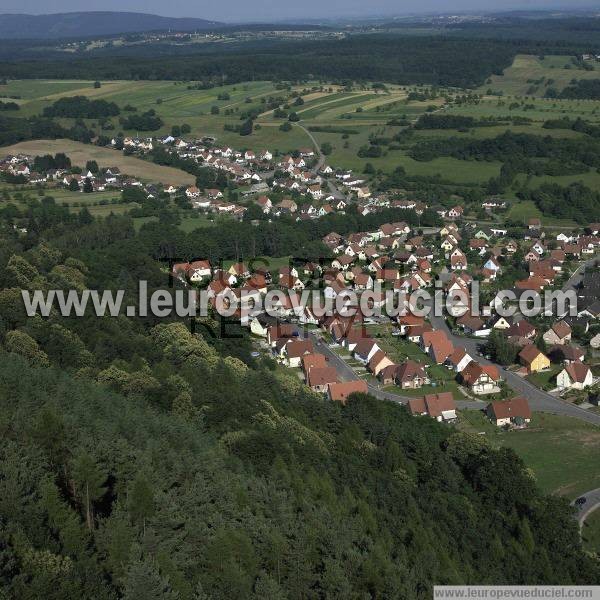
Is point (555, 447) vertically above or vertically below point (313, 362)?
below

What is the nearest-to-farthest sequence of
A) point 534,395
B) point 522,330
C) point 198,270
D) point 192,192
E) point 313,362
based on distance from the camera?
point 534,395
point 313,362
point 522,330
point 198,270
point 192,192

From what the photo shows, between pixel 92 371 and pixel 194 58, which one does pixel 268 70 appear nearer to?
pixel 194 58

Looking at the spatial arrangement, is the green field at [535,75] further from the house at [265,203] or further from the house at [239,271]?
the house at [239,271]

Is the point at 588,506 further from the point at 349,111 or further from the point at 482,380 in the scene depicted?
the point at 349,111

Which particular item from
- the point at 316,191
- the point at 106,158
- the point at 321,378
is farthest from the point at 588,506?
the point at 106,158

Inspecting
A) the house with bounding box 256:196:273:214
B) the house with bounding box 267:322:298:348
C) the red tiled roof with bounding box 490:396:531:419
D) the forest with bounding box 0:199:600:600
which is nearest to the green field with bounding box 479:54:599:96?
the house with bounding box 256:196:273:214

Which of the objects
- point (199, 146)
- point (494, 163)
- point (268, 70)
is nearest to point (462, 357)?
point (494, 163)

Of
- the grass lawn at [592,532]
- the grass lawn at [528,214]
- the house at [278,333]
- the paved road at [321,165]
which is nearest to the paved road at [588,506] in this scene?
the grass lawn at [592,532]
